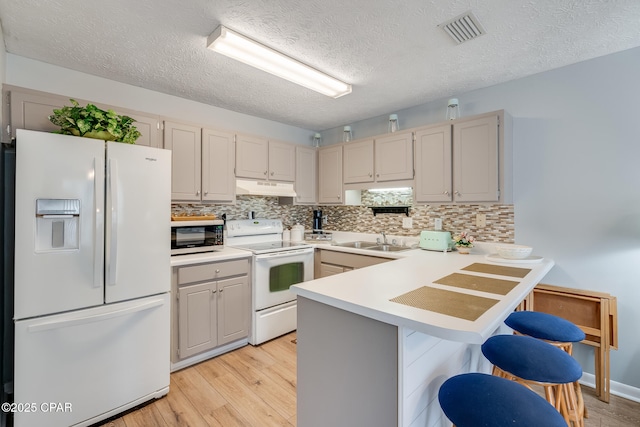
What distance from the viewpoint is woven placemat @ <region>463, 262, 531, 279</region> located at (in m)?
1.81

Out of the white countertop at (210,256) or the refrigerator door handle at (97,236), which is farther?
the white countertop at (210,256)

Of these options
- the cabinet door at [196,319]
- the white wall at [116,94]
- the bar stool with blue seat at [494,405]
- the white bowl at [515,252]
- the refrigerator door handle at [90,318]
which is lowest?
the cabinet door at [196,319]

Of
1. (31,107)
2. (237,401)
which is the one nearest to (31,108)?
(31,107)

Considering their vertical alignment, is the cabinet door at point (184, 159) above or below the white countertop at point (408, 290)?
above

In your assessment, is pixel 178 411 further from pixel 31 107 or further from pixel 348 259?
pixel 31 107

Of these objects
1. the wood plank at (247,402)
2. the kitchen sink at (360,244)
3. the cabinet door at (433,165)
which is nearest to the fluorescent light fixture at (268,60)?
the cabinet door at (433,165)

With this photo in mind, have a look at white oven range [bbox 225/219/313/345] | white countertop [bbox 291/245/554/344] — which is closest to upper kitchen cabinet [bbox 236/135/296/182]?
white oven range [bbox 225/219/313/345]

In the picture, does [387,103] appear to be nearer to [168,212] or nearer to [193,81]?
[193,81]

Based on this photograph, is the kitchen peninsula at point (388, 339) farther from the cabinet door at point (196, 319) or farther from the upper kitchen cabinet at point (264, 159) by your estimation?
the upper kitchen cabinet at point (264, 159)

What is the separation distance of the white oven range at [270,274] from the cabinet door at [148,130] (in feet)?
3.68

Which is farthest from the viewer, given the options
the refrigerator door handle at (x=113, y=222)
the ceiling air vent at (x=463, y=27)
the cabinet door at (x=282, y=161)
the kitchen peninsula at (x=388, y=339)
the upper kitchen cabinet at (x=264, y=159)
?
the cabinet door at (x=282, y=161)

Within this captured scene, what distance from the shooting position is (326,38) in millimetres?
1891

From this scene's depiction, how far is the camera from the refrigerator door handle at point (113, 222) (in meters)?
1.80

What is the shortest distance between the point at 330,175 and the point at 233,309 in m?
1.99
